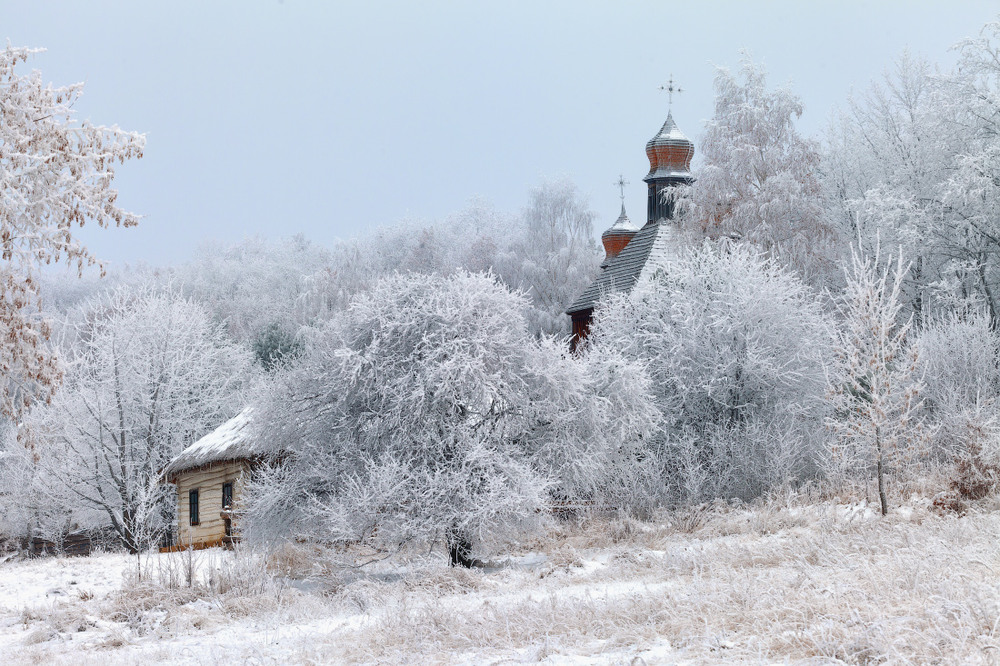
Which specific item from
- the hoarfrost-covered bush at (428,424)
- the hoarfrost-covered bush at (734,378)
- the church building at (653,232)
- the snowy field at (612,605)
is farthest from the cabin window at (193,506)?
the church building at (653,232)

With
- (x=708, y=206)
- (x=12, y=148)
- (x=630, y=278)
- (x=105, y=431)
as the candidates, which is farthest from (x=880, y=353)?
(x=105, y=431)

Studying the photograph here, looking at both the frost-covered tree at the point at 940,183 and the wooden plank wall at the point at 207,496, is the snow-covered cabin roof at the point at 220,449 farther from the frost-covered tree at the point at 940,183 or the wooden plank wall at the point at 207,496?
the frost-covered tree at the point at 940,183

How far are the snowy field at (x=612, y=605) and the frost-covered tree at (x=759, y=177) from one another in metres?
13.8

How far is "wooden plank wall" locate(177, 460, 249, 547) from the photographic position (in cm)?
2377

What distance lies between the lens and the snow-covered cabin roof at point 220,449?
2173 centimetres

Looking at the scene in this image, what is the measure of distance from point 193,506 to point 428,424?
1435 centimetres

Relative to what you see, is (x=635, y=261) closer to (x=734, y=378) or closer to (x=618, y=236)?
(x=618, y=236)

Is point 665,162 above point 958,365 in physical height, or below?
above

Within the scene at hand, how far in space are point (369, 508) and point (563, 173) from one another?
4264 cm

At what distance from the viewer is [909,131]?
2792 centimetres

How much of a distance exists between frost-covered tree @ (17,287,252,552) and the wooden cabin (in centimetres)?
119

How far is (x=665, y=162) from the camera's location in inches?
1452

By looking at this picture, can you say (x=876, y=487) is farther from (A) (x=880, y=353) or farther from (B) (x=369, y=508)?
(B) (x=369, y=508)

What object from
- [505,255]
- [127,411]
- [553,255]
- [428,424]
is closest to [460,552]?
[428,424]
